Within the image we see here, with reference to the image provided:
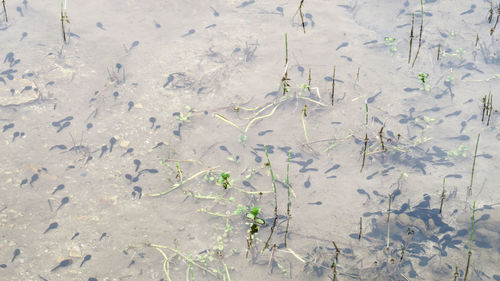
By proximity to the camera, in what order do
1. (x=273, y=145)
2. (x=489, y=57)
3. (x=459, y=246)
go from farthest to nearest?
(x=489, y=57) < (x=273, y=145) < (x=459, y=246)

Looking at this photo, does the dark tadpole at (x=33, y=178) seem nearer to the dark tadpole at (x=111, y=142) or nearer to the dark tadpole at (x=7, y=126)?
the dark tadpole at (x=111, y=142)

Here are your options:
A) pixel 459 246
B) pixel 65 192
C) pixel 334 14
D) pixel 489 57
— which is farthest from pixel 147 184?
pixel 489 57

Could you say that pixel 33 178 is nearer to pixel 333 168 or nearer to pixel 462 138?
pixel 333 168

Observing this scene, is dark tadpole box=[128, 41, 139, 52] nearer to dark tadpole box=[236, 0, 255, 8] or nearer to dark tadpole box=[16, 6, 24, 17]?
dark tadpole box=[236, 0, 255, 8]

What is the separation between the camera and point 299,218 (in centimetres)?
513

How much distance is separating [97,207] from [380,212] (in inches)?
143

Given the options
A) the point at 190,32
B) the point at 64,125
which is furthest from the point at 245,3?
the point at 64,125

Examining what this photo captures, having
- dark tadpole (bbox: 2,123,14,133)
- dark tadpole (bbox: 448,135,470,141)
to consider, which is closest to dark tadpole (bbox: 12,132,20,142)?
dark tadpole (bbox: 2,123,14,133)

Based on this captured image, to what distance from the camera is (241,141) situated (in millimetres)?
6234

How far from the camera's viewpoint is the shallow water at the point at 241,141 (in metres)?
4.82

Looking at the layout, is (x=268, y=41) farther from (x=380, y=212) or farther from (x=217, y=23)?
(x=380, y=212)

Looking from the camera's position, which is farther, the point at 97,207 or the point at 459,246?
the point at 97,207

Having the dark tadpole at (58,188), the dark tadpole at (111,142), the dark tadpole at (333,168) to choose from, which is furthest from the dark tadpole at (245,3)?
the dark tadpole at (58,188)

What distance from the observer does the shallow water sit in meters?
4.82
